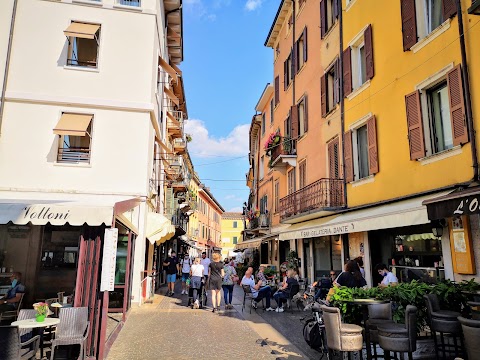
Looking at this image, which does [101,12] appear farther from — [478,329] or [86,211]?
[478,329]

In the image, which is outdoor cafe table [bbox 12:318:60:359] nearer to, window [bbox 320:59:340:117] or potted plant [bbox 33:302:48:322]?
potted plant [bbox 33:302:48:322]

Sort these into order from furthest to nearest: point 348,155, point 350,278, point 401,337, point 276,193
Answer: point 276,193, point 348,155, point 350,278, point 401,337

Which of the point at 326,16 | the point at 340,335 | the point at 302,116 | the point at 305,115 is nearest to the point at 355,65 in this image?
the point at 326,16

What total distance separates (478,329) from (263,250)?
2264cm

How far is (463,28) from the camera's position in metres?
7.99

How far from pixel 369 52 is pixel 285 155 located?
748 cm

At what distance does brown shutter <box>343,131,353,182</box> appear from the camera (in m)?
12.6

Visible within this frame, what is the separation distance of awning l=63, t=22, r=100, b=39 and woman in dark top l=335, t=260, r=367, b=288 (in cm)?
1080

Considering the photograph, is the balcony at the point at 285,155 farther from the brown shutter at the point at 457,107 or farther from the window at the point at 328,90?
the brown shutter at the point at 457,107

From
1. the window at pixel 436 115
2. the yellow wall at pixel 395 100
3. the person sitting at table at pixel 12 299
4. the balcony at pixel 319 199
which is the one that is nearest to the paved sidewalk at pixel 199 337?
the person sitting at table at pixel 12 299

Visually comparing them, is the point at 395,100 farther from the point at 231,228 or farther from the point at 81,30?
the point at 231,228

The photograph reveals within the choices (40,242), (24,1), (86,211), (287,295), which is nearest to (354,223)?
(287,295)

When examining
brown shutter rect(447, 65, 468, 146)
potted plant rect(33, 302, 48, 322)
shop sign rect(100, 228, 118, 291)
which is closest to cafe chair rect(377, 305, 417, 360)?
brown shutter rect(447, 65, 468, 146)

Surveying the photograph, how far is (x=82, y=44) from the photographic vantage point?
45.3 feet
